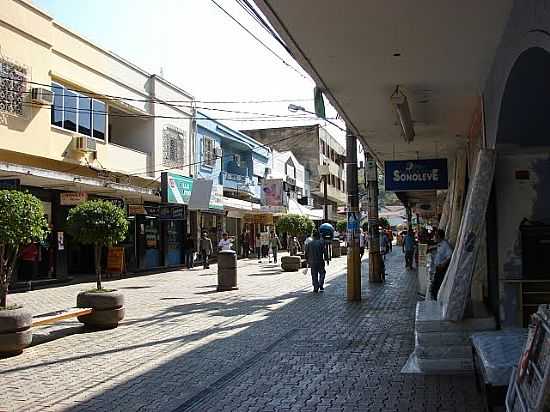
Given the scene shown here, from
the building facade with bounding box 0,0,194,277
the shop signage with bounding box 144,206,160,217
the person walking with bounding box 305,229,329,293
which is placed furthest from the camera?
the shop signage with bounding box 144,206,160,217

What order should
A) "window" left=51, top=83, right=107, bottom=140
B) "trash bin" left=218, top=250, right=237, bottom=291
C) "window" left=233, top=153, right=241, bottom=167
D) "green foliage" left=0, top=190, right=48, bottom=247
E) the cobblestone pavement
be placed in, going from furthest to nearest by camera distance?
"window" left=233, top=153, right=241, bottom=167 < "window" left=51, top=83, right=107, bottom=140 < "trash bin" left=218, top=250, right=237, bottom=291 < "green foliage" left=0, top=190, right=48, bottom=247 < the cobblestone pavement

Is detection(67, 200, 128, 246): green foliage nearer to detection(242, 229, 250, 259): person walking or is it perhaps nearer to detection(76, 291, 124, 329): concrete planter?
detection(76, 291, 124, 329): concrete planter

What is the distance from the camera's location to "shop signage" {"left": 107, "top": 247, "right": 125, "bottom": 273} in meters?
22.7

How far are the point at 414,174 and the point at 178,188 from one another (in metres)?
13.3

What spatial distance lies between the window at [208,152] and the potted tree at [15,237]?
21.5 metres

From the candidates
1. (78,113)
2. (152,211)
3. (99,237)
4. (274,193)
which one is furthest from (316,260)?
(274,193)

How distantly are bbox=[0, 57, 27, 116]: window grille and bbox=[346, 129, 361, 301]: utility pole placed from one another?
9.01 m

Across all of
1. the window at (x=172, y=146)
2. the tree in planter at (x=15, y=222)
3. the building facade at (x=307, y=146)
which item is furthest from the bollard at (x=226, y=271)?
the building facade at (x=307, y=146)

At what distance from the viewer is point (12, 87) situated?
54.5 ft

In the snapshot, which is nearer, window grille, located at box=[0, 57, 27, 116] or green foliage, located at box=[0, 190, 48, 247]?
green foliage, located at box=[0, 190, 48, 247]

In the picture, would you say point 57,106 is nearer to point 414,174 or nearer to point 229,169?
point 414,174

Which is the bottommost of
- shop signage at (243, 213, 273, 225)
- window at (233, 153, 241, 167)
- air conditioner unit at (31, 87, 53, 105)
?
shop signage at (243, 213, 273, 225)

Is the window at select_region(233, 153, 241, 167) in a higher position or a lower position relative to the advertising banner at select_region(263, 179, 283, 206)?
higher

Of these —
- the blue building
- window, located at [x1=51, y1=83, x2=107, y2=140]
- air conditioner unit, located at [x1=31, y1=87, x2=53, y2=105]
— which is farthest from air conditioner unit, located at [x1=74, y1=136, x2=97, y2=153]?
the blue building
